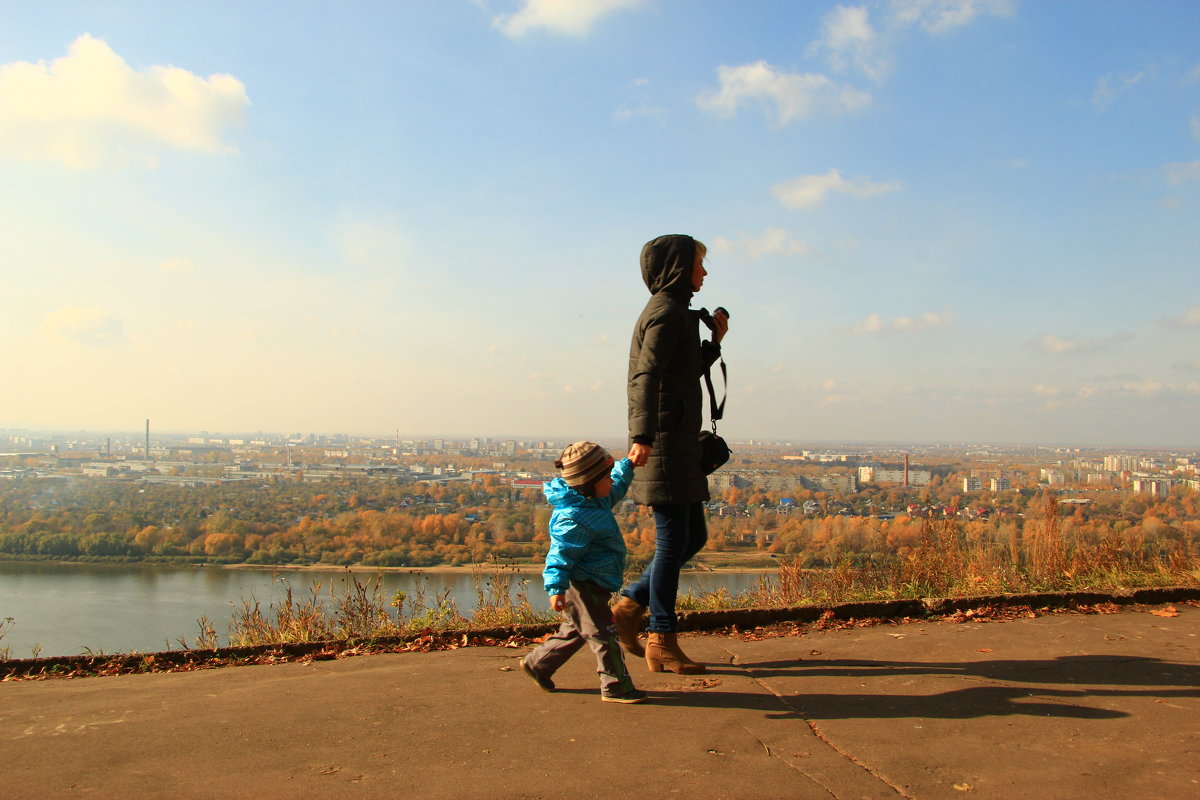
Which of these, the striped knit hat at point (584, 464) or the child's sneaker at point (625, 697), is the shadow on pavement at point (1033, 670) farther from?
the striped knit hat at point (584, 464)

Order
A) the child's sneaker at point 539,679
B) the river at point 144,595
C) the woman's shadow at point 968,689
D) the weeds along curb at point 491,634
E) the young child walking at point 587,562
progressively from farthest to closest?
the river at point 144,595 < the weeds along curb at point 491,634 < the child's sneaker at point 539,679 < the young child walking at point 587,562 < the woman's shadow at point 968,689

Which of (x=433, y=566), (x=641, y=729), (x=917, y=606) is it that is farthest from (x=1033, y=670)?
(x=433, y=566)

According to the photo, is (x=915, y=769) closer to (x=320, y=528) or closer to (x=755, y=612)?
(x=755, y=612)

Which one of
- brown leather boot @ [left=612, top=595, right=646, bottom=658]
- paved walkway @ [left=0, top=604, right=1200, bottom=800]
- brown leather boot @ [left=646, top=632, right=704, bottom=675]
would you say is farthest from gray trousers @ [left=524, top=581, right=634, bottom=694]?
brown leather boot @ [left=612, top=595, right=646, bottom=658]

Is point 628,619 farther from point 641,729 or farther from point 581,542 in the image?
point 641,729

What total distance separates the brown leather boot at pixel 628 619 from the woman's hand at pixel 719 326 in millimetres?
1393

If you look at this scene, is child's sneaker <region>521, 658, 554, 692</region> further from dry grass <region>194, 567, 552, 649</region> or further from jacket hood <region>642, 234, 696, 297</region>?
jacket hood <region>642, 234, 696, 297</region>

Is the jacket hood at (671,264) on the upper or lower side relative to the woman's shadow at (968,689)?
upper

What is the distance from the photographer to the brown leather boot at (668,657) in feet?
11.6

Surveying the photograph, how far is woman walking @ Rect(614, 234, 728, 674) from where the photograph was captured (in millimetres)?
3482

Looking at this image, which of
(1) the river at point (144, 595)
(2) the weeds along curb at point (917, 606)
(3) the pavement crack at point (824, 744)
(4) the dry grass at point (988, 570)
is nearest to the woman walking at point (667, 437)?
(3) the pavement crack at point (824, 744)

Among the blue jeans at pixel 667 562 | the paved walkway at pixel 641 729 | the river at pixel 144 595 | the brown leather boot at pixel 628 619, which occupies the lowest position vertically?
the river at pixel 144 595

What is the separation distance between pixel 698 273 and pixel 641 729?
2.14 meters

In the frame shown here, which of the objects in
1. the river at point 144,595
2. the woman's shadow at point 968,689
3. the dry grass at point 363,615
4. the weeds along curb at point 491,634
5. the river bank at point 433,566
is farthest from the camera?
the river bank at point 433,566
